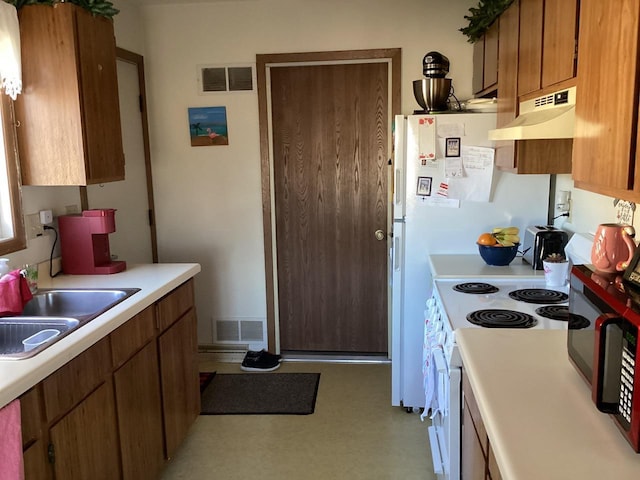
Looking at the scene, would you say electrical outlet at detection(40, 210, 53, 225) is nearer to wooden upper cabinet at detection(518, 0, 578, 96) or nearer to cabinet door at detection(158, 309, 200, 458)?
cabinet door at detection(158, 309, 200, 458)

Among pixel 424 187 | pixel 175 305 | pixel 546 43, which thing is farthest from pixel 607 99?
pixel 175 305

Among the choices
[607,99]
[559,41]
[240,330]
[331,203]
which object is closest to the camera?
[607,99]

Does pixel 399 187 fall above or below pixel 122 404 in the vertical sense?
above

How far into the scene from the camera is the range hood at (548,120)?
1854mm

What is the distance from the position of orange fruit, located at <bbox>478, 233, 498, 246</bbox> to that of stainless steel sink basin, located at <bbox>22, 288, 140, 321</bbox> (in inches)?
67.6

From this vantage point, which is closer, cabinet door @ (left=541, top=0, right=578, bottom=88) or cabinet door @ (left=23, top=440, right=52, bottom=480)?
cabinet door @ (left=23, top=440, right=52, bottom=480)

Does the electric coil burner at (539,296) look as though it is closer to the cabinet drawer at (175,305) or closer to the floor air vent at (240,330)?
the cabinet drawer at (175,305)

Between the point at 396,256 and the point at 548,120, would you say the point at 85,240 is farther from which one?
the point at 548,120

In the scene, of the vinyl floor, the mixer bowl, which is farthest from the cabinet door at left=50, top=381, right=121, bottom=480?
the mixer bowl

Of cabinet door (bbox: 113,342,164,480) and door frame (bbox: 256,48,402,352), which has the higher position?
door frame (bbox: 256,48,402,352)

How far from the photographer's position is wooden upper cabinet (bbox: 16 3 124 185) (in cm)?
245

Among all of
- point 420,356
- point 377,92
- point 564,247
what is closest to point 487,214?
point 564,247

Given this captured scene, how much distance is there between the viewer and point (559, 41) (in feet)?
6.40

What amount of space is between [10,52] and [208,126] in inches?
62.8
